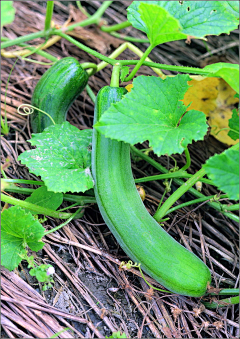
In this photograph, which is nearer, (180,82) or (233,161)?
(233,161)

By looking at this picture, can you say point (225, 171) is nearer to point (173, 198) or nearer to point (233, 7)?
point (173, 198)

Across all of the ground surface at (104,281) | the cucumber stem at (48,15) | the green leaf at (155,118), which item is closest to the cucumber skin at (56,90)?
the ground surface at (104,281)

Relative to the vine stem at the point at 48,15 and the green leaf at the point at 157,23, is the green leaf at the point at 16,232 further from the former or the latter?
the vine stem at the point at 48,15

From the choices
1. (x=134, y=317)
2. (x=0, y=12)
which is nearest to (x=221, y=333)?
(x=134, y=317)

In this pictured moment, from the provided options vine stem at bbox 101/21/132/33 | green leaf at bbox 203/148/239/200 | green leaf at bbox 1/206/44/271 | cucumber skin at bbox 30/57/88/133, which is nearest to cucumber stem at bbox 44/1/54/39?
cucumber skin at bbox 30/57/88/133

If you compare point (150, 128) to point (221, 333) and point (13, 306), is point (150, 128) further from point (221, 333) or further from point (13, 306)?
point (221, 333)

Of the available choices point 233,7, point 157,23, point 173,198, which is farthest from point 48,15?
point 173,198
